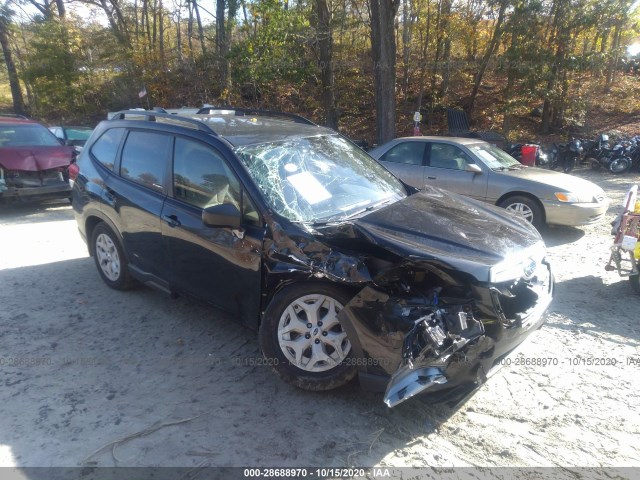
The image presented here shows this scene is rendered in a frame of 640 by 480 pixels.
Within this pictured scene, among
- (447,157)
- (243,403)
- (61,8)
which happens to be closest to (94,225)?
(243,403)

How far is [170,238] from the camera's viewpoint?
416 centimetres

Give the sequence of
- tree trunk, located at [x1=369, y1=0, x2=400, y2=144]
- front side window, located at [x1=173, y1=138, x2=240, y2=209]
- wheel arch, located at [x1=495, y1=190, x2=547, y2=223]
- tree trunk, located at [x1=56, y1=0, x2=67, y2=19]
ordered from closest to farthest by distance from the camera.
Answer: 1. front side window, located at [x1=173, y1=138, x2=240, y2=209]
2. wheel arch, located at [x1=495, y1=190, x2=547, y2=223]
3. tree trunk, located at [x1=369, y1=0, x2=400, y2=144]
4. tree trunk, located at [x1=56, y1=0, x2=67, y2=19]

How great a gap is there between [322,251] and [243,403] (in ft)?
3.93

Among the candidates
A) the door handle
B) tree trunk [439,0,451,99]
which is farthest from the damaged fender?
tree trunk [439,0,451,99]

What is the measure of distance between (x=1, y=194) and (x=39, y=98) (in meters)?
19.5

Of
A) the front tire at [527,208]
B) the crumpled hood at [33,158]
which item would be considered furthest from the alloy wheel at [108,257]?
the front tire at [527,208]

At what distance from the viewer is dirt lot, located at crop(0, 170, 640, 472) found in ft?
9.48

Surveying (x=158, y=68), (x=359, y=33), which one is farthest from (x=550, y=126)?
(x=158, y=68)

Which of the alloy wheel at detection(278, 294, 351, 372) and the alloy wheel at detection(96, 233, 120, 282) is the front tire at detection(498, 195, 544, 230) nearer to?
the alloy wheel at detection(278, 294, 351, 372)

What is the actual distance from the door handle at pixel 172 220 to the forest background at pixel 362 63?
1085 cm

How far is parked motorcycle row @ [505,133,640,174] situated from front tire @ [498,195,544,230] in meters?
5.91

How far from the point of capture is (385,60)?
43.8ft

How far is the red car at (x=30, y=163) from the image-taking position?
8938 millimetres

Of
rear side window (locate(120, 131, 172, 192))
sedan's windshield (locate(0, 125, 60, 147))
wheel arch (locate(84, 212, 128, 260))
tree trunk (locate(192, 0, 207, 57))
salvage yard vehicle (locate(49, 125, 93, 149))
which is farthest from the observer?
tree trunk (locate(192, 0, 207, 57))
